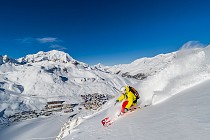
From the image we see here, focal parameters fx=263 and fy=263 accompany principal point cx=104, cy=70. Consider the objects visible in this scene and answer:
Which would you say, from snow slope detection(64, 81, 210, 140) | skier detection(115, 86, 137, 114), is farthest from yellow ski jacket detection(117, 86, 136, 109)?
snow slope detection(64, 81, 210, 140)

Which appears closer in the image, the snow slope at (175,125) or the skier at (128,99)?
the snow slope at (175,125)

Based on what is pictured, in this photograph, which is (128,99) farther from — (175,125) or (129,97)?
(175,125)

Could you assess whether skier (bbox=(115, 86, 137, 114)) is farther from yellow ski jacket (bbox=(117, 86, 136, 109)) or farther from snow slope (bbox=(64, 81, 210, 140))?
snow slope (bbox=(64, 81, 210, 140))

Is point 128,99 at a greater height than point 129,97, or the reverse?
point 129,97

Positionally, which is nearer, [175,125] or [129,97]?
[175,125]

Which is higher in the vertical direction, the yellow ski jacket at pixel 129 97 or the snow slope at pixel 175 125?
the yellow ski jacket at pixel 129 97

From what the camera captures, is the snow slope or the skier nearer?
the snow slope

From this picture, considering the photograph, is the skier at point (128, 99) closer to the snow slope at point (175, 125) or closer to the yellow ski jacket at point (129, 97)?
Result: the yellow ski jacket at point (129, 97)

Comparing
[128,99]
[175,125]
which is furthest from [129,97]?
[175,125]

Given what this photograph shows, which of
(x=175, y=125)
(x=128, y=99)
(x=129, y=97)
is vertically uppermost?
(x=129, y=97)

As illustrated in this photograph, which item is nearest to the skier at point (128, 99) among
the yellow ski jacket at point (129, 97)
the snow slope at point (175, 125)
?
the yellow ski jacket at point (129, 97)

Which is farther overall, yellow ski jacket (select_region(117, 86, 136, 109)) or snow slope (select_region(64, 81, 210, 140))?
yellow ski jacket (select_region(117, 86, 136, 109))

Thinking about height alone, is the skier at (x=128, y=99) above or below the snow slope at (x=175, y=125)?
above

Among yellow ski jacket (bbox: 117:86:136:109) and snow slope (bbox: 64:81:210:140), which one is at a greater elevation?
yellow ski jacket (bbox: 117:86:136:109)
